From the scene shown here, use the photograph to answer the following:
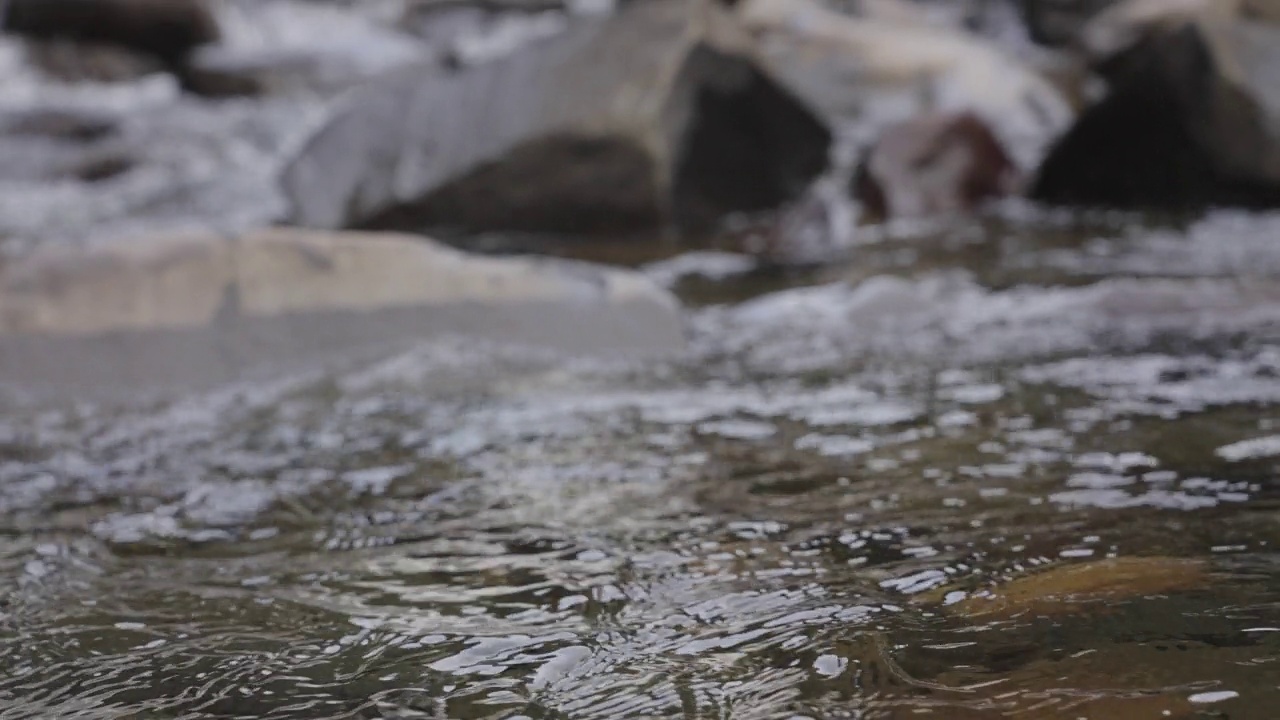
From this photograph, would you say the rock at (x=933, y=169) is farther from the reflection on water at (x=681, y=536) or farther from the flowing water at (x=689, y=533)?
the reflection on water at (x=681, y=536)

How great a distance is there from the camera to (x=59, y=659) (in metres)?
1.60

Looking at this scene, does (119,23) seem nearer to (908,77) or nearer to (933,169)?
(908,77)

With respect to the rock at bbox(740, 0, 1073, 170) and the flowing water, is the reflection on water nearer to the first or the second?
the flowing water

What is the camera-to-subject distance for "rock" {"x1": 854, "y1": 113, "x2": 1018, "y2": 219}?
700cm

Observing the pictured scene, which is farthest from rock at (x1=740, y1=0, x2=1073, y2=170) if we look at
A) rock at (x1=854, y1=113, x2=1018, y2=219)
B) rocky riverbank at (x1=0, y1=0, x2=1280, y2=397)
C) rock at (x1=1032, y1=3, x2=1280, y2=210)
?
rock at (x1=1032, y1=3, x2=1280, y2=210)

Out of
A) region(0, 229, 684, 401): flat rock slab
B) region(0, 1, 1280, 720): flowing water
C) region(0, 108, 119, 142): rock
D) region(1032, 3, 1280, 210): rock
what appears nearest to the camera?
region(0, 1, 1280, 720): flowing water

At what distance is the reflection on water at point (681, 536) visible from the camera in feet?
4.70

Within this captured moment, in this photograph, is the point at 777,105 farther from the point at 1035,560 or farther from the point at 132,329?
the point at 1035,560

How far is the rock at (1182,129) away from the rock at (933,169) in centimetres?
34

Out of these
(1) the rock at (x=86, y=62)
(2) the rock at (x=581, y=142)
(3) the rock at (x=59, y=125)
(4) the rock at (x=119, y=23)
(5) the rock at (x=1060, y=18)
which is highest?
(4) the rock at (x=119, y=23)

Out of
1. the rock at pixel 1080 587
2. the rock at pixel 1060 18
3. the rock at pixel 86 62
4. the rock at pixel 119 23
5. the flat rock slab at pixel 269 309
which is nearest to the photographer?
the rock at pixel 1080 587

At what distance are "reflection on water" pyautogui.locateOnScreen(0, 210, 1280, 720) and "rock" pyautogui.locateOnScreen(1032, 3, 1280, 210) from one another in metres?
3.14

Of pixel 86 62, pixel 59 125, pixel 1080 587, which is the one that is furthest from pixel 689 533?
pixel 86 62

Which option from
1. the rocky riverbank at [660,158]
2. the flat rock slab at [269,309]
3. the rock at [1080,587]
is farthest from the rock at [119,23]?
the rock at [1080,587]
